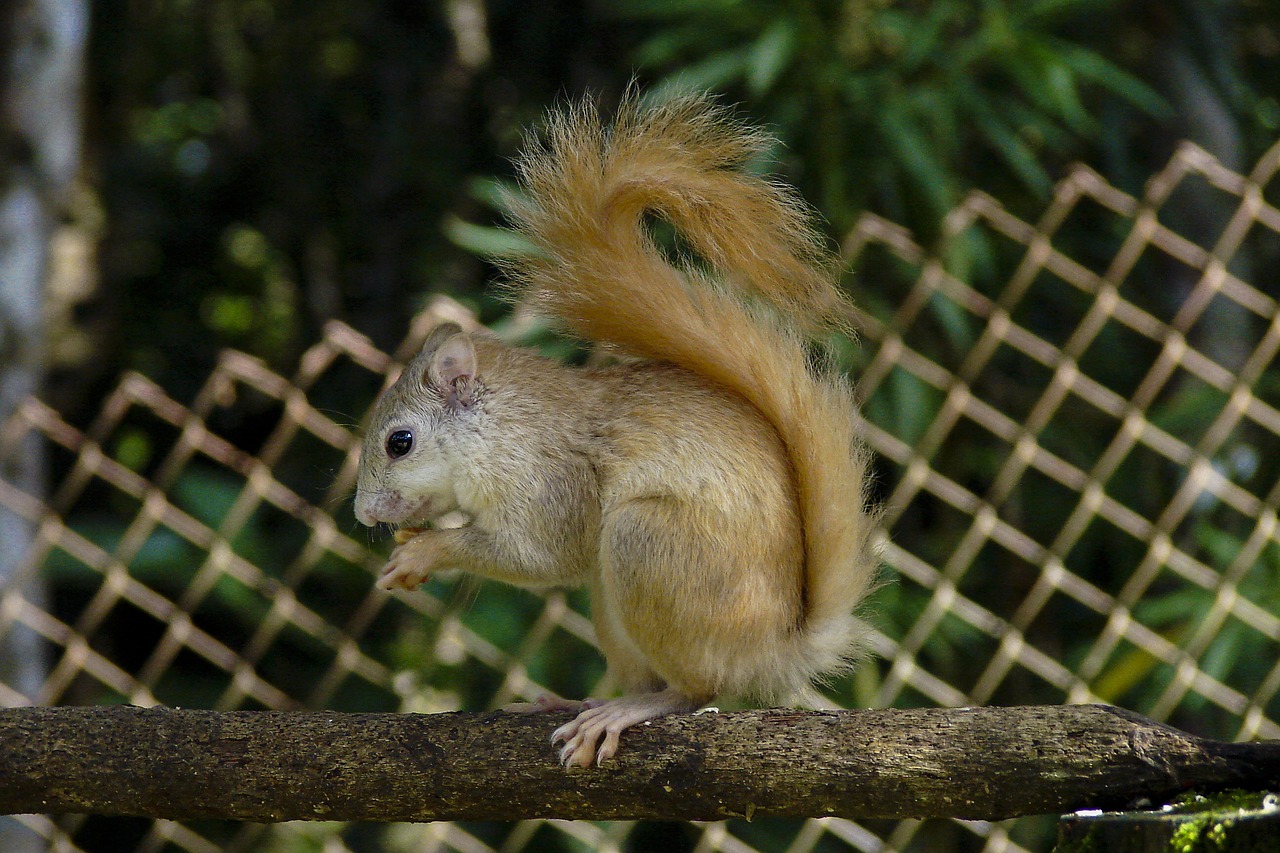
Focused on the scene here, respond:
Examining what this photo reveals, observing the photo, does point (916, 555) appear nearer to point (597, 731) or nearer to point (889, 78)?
point (889, 78)

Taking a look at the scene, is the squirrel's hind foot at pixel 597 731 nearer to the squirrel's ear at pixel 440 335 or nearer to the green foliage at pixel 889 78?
the squirrel's ear at pixel 440 335

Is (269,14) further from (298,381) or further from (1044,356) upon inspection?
(1044,356)

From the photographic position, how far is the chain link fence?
83.3 inches

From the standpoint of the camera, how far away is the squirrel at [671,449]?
4.58 ft

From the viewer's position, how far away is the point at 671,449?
144 centimetres

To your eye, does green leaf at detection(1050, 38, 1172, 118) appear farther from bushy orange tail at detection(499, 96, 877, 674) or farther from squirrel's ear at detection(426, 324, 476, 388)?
squirrel's ear at detection(426, 324, 476, 388)

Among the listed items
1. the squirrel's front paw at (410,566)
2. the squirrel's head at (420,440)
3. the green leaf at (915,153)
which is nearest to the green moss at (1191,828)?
the squirrel's front paw at (410,566)

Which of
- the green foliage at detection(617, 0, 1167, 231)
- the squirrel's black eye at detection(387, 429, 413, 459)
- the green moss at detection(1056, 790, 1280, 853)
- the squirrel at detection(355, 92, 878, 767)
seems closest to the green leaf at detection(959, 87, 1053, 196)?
the green foliage at detection(617, 0, 1167, 231)

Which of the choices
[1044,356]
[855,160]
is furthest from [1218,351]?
[855,160]

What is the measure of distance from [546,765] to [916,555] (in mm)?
1444

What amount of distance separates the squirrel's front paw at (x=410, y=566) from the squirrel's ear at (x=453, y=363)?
24cm

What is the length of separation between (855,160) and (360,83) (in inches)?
64.7

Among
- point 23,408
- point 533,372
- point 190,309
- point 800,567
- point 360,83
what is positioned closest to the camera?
point 800,567

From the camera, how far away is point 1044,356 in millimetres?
2146
